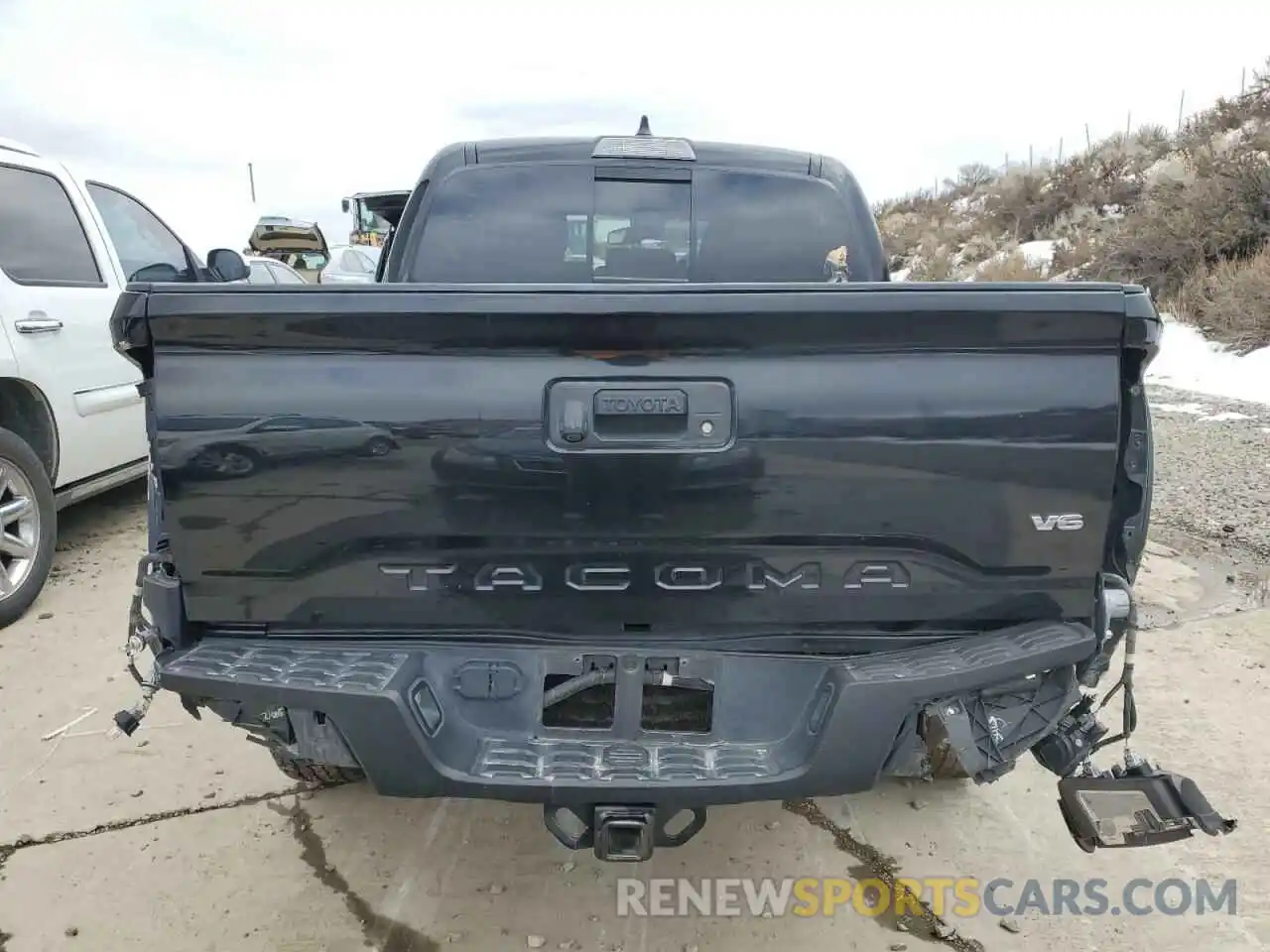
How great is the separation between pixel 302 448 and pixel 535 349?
0.57m

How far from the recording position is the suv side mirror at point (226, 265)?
160 inches

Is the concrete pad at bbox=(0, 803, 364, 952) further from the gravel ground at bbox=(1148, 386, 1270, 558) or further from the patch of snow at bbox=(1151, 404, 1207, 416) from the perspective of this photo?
the patch of snow at bbox=(1151, 404, 1207, 416)

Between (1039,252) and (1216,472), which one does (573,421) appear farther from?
(1039,252)

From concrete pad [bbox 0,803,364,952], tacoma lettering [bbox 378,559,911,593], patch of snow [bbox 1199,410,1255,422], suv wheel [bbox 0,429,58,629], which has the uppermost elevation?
tacoma lettering [bbox 378,559,911,593]

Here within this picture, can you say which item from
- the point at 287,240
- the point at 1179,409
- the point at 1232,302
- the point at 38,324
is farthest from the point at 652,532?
the point at 287,240

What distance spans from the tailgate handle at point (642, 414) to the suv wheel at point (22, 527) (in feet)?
11.4

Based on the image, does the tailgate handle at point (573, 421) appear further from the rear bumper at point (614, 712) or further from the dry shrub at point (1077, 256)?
the dry shrub at point (1077, 256)

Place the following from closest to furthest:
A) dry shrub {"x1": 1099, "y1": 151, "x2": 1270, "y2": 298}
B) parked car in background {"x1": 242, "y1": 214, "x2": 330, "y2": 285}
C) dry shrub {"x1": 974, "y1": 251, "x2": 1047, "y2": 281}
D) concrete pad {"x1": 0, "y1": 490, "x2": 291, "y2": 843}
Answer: concrete pad {"x1": 0, "y1": 490, "x2": 291, "y2": 843} → dry shrub {"x1": 1099, "y1": 151, "x2": 1270, "y2": 298} → dry shrub {"x1": 974, "y1": 251, "x2": 1047, "y2": 281} → parked car in background {"x1": 242, "y1": 214, "x2": 330, "y2": 285}

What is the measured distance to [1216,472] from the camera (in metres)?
6.72

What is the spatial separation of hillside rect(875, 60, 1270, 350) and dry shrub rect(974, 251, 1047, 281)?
48 millimetres

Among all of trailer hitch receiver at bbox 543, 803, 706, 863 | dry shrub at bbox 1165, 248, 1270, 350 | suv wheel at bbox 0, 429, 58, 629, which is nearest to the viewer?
trailer hitch receiver at bbox 543, 803, 706, 863

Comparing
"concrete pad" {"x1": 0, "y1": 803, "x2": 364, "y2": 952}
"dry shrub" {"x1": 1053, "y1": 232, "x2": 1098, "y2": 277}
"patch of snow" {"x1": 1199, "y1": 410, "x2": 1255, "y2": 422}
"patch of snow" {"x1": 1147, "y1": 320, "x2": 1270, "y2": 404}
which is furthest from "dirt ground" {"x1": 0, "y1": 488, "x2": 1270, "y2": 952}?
"dry shrub" {"x1": 1053, "y1": 232, "x2": 1098, "y2": 277}

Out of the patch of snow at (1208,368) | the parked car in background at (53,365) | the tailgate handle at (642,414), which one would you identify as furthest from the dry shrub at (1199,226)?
the tailgate handle at (642,414)

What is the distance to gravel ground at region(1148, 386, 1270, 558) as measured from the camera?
566 centimetres
